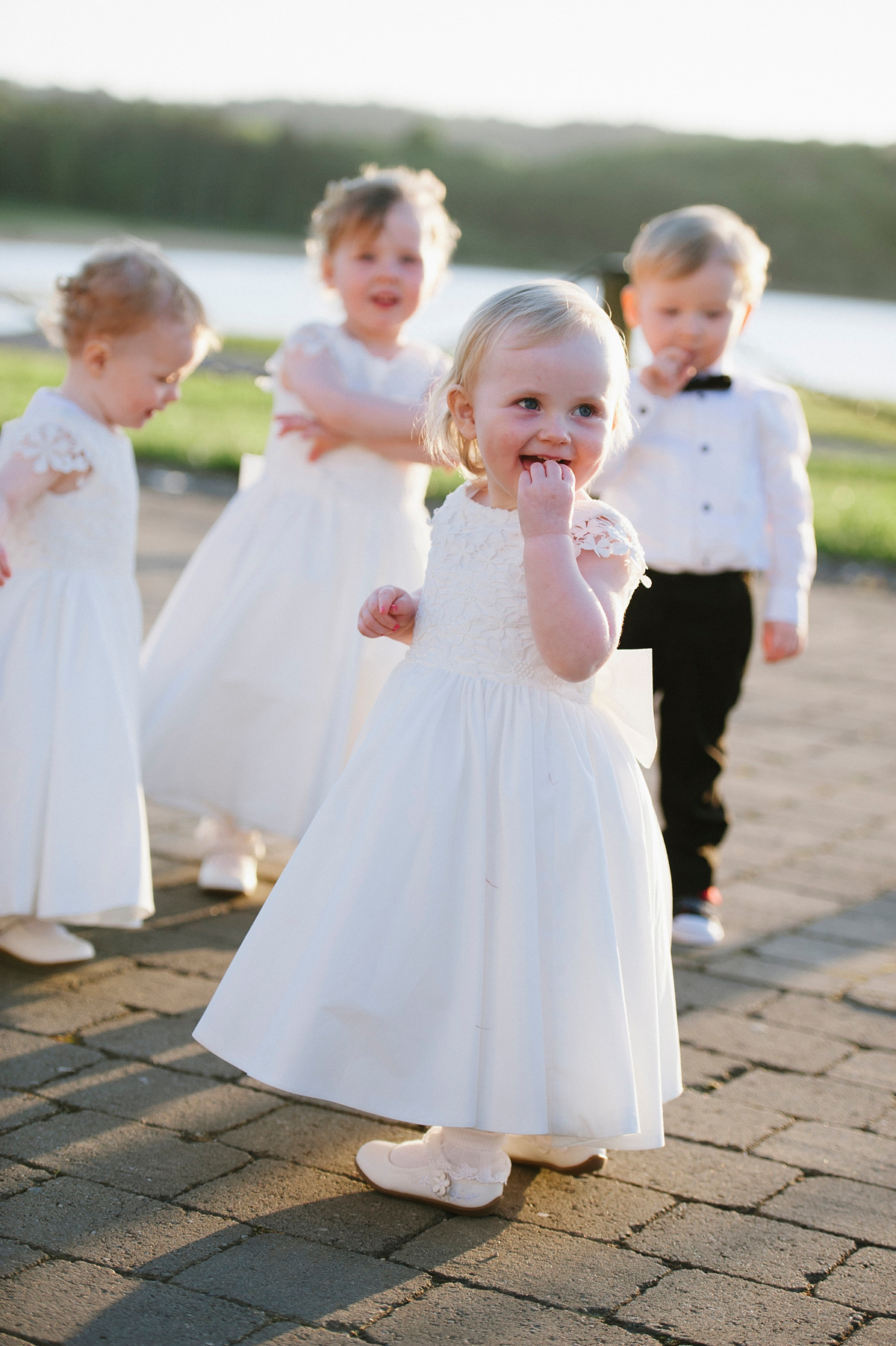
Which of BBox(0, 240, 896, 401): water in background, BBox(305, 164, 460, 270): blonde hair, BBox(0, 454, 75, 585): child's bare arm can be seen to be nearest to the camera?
BBox(0, 454, 75, 585): child's bare arm

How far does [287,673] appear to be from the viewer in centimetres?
356

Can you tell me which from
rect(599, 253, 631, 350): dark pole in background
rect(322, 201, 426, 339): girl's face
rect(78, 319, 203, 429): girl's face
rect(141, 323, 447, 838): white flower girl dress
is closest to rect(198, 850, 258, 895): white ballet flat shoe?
rect(141, 323, 447, 838): white flower girl dress

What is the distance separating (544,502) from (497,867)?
1.85ft

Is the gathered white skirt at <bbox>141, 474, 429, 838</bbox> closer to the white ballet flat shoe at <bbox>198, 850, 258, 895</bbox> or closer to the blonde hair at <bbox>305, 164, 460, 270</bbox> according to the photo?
the white ballet flat shoe at <bbox>198, 850, 258, 895</bbox>

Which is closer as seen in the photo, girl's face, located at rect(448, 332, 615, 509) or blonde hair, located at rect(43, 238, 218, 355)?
girl's face, located at rect(448, 332, 615, 509)

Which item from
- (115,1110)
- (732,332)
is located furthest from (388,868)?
(732,332)

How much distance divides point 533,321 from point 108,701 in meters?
1.43

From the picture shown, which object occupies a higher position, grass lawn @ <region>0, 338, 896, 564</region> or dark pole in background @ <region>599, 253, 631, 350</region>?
dark pole in background @ <region>599, 253, 631, 350</region>

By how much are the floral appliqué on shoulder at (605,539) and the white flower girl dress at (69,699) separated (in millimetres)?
1317

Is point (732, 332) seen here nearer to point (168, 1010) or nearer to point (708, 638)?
point (708, 638)

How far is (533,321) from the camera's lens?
2170mm

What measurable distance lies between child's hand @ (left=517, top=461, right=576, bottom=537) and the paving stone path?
111cm

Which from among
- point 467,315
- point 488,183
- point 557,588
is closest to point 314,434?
point 557,588

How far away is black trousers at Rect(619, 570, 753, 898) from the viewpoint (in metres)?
3.70
